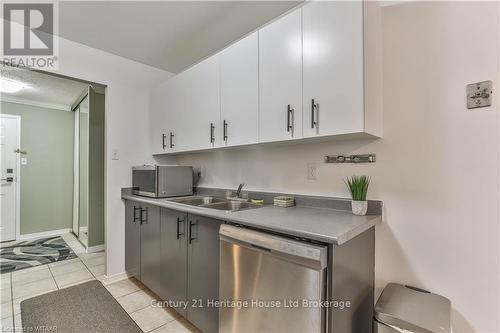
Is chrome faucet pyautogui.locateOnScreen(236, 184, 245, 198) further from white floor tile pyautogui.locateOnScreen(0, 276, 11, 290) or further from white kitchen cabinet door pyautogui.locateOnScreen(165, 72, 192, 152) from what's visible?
white floor tile pyautogui.locateOnScreen(0, 276, 11, 290)

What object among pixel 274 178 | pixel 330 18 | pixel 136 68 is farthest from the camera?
pixel 136 68

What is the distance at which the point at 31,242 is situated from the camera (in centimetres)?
369

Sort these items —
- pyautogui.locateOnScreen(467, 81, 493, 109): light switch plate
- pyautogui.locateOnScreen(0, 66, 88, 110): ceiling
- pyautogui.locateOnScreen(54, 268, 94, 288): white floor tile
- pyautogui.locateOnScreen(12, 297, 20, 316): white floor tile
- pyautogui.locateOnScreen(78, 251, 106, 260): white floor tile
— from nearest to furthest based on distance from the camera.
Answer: pyautogui.locateOnScreen(467, 81, 493, 109): light switch plate → pyautogui.locateOnScreen(12, 297, 20, 316): white floor tile → pyautogui.locateOnScreen(54, 268, 94, 288): white floor tile → pyautogui.locateOnScreen(0, 66, 88, 110): ceiling → pyautogui.locateOnScreen(78, 251, 106, 260): white floor tile

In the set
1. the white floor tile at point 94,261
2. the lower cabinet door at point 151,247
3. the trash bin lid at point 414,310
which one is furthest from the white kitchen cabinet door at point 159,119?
the trash bin lid at point 414,310

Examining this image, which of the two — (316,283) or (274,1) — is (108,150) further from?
(316,283)

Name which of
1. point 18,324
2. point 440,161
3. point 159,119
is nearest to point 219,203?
point 159,119

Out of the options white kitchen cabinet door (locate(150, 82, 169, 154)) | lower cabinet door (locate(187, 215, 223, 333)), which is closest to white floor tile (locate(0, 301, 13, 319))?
lower cabinet door (locate(187, 215, 223, 333))

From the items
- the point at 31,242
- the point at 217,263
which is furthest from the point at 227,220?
the point at 31,242

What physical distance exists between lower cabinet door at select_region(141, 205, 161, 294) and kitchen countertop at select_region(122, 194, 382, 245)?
56 centimetres

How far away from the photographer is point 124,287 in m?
2.35

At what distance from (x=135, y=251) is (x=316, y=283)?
2051mm

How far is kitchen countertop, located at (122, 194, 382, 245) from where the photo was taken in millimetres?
1034

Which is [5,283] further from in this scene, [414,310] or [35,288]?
[414,310]

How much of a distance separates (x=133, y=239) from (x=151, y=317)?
840 millimetres
